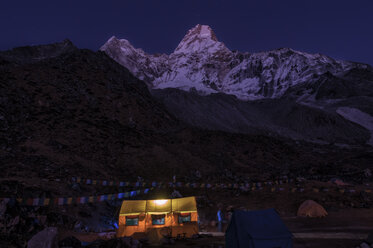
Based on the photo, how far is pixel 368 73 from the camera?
14425 cm

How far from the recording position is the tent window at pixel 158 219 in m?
15.8

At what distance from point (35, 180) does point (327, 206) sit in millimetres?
19734

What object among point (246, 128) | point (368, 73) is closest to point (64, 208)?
point (246, 128)

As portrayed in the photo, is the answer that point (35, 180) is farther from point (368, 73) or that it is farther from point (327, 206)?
point (368, 73)

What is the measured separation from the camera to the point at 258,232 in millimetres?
9406

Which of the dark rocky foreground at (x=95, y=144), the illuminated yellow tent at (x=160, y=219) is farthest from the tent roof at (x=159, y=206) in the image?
the dark rocky foreground at (x=95, y=144)

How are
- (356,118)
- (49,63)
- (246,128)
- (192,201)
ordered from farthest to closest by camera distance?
(356,118) → (246,128) → (49,63) → (192,201)

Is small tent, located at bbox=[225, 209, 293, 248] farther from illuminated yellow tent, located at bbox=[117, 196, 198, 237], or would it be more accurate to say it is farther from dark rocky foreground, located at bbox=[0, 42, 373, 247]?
dark rocky foreground, located at bbox=[0, 42, 373, 247]

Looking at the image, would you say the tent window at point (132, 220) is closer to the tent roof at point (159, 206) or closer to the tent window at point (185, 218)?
the tent roof at point (159, 206)

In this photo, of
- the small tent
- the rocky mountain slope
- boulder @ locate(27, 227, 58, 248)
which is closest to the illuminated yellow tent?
the small tent

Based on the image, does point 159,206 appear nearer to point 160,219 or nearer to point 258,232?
point 160,219

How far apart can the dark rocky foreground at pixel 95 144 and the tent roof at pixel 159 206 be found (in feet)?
11.6

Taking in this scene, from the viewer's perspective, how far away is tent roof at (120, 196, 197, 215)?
626 inches

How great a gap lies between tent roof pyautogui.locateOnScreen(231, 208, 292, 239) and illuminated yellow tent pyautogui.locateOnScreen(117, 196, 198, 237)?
5.94m
